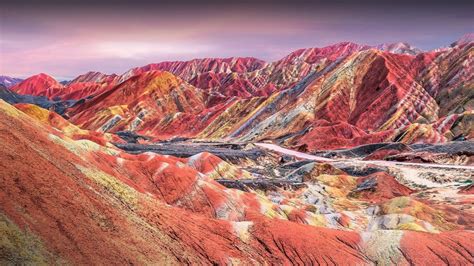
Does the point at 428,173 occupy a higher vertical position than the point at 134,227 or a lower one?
lower

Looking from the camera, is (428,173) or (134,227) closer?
(134,227)

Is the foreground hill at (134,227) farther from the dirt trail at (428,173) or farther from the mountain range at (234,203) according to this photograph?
the dirt trail at (428,173)

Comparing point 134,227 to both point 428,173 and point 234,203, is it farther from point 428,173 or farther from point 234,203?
point 428,173

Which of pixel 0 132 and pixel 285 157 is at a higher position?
pixel 0 132

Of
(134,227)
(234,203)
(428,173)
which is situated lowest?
(428,173)

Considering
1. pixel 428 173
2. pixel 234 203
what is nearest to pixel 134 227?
pixel 234 203

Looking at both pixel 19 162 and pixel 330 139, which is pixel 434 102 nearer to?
pixel 330 139

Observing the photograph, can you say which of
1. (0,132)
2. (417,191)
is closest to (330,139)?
(417,191)

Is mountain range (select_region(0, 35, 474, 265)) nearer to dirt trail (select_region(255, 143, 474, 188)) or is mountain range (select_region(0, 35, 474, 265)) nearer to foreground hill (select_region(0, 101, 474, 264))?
foreground hill (select_region(0, 101, 474, 264))

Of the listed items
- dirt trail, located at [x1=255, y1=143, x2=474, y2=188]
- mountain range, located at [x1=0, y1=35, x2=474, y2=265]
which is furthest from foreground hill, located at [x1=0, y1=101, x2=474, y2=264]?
dirt trail, located at [x1=255, y1=143, x2=474, y2=188]

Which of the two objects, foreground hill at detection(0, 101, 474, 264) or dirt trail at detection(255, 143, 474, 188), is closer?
foreground hill at detection(0, 101, 474, 264)

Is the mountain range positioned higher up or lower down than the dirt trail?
higher up
